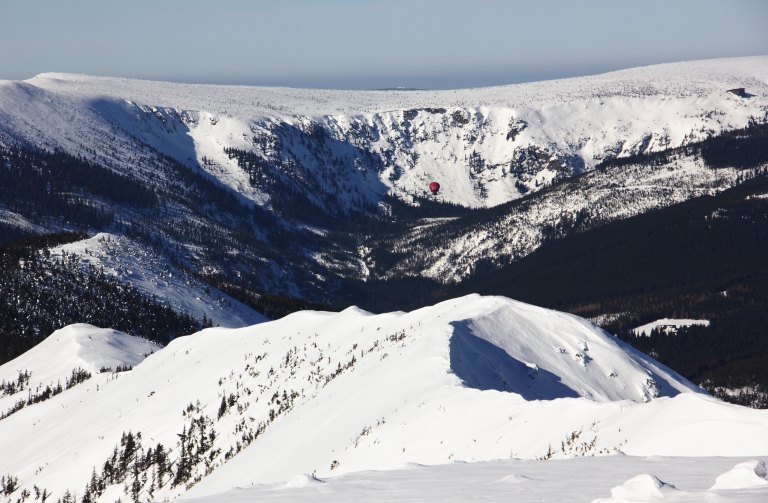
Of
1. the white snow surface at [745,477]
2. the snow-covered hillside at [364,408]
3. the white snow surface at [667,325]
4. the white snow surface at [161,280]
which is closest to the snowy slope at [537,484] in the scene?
the white snow surface at [745,477]

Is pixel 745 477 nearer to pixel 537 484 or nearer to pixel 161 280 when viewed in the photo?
pixel 537 484

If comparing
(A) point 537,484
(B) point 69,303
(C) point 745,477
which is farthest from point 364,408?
(B) point 69,303

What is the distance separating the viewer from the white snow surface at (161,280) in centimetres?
11400

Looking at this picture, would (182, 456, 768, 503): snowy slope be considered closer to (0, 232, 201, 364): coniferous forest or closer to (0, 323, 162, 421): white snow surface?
(0, 323, 162, 421): white snow surface

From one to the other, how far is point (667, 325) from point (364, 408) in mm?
142970

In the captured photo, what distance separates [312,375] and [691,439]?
23.5 m

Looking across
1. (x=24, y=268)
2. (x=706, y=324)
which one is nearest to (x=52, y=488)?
(x=24, y=268)

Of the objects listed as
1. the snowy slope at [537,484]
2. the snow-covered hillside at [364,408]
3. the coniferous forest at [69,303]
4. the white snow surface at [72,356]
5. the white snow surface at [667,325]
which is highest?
the snowy slope at [537,484]

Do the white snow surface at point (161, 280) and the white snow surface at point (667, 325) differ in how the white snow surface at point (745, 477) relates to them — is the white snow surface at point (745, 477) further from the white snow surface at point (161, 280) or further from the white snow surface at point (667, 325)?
the white snow surface at point (667, 325)

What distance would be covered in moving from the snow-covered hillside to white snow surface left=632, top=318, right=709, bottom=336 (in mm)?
119594

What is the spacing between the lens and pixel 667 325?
159375 mm

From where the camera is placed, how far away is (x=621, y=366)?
130ft

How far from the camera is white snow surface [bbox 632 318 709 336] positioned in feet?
518

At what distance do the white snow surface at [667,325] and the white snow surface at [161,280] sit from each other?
274 feet
